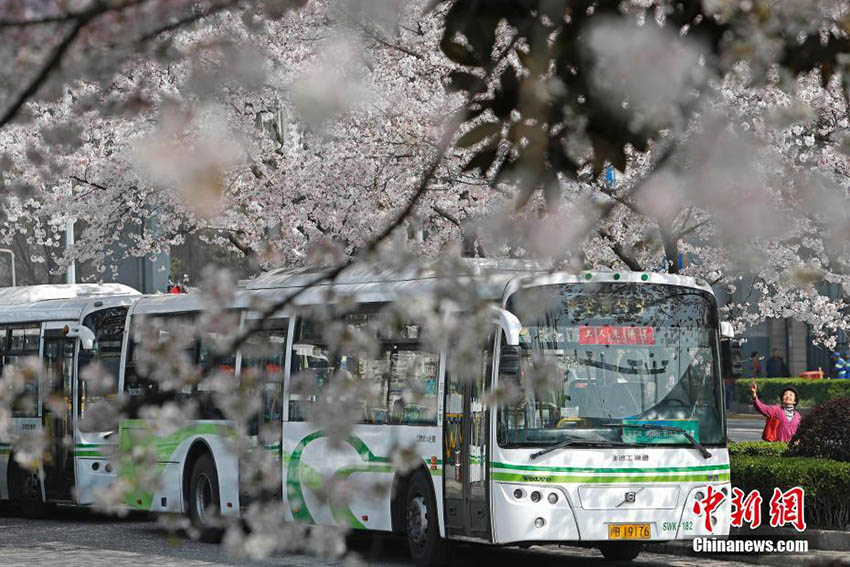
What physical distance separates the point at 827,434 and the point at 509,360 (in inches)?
150

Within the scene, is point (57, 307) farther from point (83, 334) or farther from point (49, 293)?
point (49, 293)

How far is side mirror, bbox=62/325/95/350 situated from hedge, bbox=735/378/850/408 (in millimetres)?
21010

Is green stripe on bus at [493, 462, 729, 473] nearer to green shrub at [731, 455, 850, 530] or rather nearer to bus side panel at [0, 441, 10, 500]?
green shrub at [731, 455, 850, 530]

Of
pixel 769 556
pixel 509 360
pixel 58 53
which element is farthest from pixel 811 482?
pixel 58 53

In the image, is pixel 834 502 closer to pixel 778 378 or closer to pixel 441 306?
pixel 441 306

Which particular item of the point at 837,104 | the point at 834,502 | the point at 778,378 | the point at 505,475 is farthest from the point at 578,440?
the point at 778,378

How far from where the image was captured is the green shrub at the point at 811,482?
14.0 m

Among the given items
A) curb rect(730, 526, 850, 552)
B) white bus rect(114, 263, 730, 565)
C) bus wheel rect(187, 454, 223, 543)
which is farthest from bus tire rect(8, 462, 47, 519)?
curb rect(730, 526, 850, 552)

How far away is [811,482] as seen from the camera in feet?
46.4

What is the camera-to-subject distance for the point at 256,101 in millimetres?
19688

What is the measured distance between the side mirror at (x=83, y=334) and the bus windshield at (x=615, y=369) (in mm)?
7557

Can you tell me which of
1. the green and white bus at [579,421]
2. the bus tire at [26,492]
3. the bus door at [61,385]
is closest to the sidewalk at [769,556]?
the green and white bus at [579,421]

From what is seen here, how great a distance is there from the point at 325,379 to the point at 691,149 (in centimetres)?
1112

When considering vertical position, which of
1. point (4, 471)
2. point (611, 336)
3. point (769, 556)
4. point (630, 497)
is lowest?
point (769, 556)
